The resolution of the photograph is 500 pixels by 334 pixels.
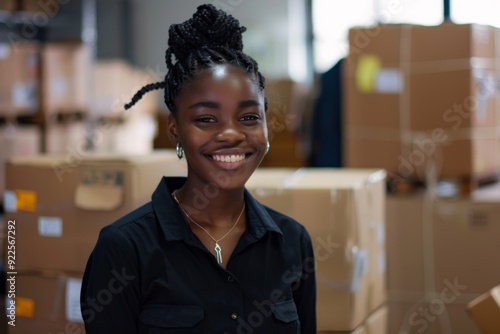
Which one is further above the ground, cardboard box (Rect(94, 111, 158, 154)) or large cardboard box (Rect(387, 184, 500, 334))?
cardboard box (Rect(94, 111, 158, 154))

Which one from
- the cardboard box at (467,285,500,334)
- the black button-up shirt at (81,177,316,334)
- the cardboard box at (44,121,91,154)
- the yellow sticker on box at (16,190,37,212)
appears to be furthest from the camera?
the cardboard box at (44,121,91,154)

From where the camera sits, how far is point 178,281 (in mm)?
1458

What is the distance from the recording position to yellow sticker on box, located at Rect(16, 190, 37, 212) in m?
2.35

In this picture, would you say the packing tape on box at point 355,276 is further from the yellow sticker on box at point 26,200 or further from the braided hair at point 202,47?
the yellow sticker on box at point 26,200

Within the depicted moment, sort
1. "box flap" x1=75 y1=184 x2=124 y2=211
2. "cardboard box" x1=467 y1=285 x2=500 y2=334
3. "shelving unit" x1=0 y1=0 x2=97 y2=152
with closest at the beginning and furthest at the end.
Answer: "cardboard box" x1=467 y1=285 x2=500 y2=334, "box flap" x1=75 y1=184 x2=124 y2=211, "shelving unit" x1=0 y1=0 x2=97 y2=152

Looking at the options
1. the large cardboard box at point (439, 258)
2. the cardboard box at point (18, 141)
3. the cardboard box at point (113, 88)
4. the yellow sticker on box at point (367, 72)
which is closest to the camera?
the large cardboard box at point (439, 258)

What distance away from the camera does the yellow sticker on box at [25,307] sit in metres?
2.37

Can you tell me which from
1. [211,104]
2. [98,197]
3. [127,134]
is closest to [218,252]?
[211,104]

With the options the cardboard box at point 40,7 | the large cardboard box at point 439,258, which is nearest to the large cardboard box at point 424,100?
the large cardboard box at point 439,258

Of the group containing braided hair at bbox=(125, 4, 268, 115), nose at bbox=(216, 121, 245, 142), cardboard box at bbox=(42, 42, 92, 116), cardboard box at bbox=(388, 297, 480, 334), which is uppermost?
cardboard box at bbox=(42, 42, 92, 116)

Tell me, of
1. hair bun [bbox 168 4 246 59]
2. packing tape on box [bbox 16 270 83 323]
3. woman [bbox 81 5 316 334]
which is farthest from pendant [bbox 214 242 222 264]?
packing tape on box [bbox 16 270 83 323]

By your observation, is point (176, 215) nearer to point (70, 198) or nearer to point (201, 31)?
point (201, 31)

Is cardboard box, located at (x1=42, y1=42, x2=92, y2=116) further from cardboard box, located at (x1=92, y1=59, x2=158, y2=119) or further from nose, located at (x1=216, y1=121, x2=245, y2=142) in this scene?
nose, located at (x1=216, y1=121, x2=245, y2=142)

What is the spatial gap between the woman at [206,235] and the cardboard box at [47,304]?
797 millimetres
